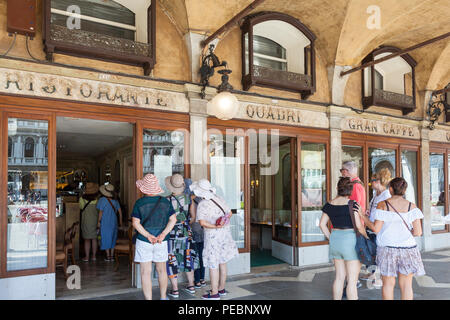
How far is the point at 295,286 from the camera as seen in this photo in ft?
18.3

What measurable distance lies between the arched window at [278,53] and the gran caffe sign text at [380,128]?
1.37 metres

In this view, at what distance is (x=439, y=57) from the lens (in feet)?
27.8

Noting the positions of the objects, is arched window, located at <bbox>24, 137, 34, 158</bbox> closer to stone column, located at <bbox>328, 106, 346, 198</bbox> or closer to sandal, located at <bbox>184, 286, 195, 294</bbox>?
sandal, located at <bbox>184, 286, 195, 294</bbox>

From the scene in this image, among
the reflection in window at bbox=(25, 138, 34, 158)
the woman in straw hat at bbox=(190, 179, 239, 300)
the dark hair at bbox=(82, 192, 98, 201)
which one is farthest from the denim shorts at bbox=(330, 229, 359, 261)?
the dark hair at bbox=(82, 192, 98, 201)

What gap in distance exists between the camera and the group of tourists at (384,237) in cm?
384

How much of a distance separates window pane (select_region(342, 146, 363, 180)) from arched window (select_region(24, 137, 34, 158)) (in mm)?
5743

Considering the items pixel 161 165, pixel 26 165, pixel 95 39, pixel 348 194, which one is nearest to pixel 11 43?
pixel 95 39

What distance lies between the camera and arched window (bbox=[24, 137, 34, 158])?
4746mm

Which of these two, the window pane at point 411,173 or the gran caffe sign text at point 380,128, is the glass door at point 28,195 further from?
the window pane at point 411,173

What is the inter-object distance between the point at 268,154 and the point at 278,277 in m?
3.33

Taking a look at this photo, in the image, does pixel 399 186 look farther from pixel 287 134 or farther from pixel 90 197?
pixel 90 197

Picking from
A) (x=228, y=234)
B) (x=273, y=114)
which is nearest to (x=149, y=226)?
(x=228, y=234)

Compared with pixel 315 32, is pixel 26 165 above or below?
below

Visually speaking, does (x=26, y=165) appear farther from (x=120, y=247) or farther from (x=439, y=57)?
(x=439, y=57)
